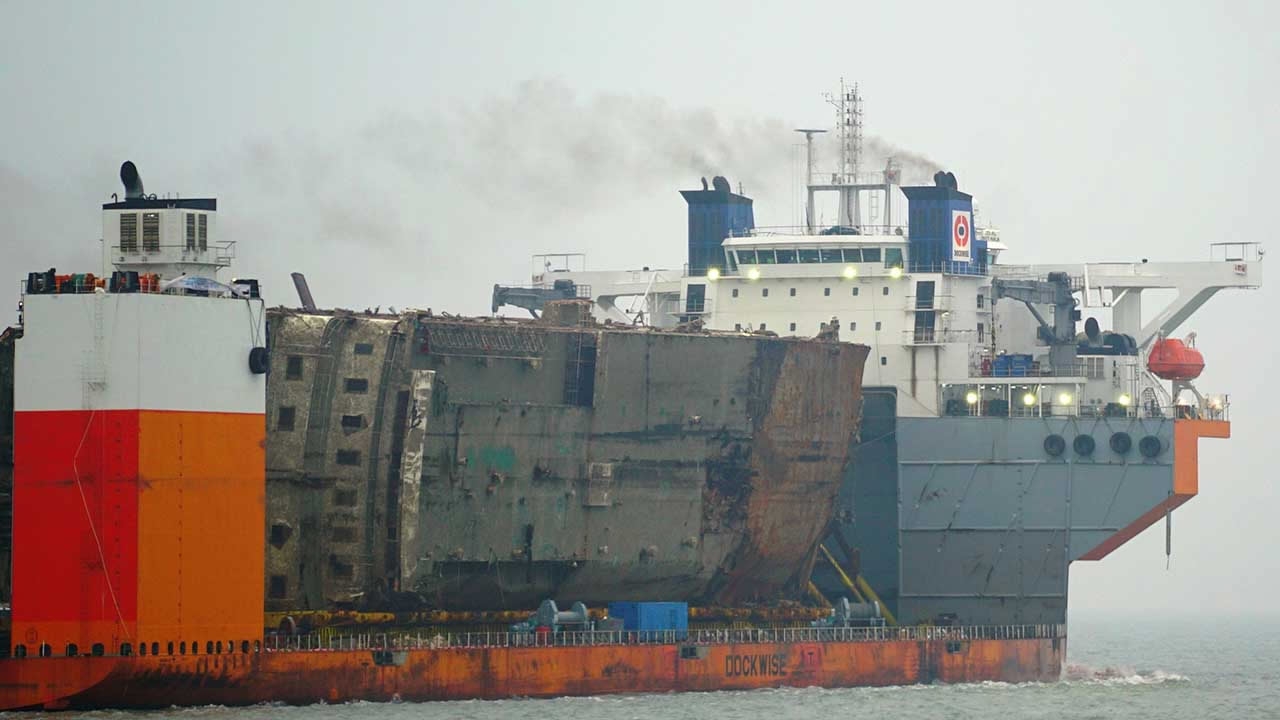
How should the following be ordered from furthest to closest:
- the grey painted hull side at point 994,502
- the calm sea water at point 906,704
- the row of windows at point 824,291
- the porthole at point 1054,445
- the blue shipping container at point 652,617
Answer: the row of windows at point 824,291, the porthole at point 1054,445, the grey painted hull side at point 994,502, the blue shipping container at point 652,617, the calm sea water at point 906,704

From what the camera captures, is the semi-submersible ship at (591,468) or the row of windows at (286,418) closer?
the semi-submersible ship at (591,468)

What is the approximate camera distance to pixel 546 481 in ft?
207

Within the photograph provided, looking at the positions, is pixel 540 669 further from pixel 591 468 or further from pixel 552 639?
pixel 591 468

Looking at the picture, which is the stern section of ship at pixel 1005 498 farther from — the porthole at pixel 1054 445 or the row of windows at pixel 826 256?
the row of windows at pixel 826 256

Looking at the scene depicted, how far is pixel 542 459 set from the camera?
6306cm

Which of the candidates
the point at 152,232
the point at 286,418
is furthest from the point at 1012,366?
the point at 152,232

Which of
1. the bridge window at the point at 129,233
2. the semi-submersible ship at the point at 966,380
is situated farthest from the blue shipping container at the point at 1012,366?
the bridge window at the point at 129,233

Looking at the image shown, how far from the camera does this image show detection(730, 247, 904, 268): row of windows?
75438 millimetres

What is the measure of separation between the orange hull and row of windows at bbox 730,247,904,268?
38.7 feet

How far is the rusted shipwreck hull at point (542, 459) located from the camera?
193ft

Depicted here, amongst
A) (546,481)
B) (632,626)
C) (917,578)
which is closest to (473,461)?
(546,481)

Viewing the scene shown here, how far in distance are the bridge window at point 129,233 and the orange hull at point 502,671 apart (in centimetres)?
984

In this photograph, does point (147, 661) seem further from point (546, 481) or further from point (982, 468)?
point (982, 468)

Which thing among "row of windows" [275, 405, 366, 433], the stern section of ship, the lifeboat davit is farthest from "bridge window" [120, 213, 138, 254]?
the lifeboat davit
